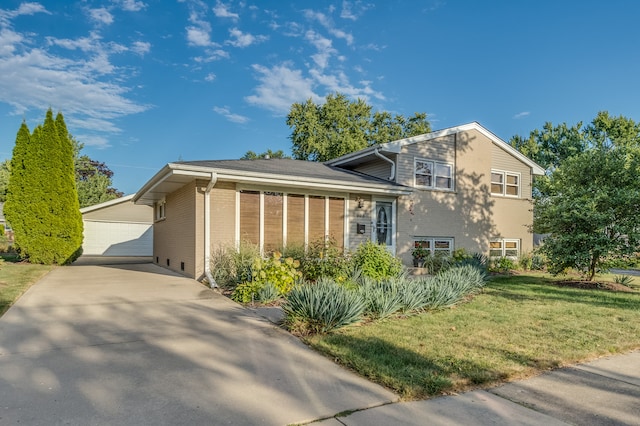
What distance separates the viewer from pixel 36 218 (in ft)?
45.6

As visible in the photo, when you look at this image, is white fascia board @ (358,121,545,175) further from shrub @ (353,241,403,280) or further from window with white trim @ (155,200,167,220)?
window with white trim @ (155,200,167,220)

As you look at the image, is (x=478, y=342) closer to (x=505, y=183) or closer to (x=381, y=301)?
(x=381, y=301)

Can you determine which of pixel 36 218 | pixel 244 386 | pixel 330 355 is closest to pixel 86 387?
pixel 244 386

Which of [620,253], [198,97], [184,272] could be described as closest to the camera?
[620,253]

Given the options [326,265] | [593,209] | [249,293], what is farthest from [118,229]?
[593,209]

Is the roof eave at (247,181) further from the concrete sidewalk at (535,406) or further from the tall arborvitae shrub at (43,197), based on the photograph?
the concrete sidewalk at (535,406)

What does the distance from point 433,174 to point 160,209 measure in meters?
10.7

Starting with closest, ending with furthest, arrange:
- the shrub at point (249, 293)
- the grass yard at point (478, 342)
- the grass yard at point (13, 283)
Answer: the grass yard at point (478, 342) → the grass yard at point (13, 283) → the shrub at point (249, 293)

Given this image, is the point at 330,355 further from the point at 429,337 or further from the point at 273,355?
the point at 429,337

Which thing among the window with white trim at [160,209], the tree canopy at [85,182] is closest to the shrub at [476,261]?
the window with white trim at [160,209]

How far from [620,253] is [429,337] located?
8189 mm

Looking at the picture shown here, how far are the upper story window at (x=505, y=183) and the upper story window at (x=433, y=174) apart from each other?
2457 mm

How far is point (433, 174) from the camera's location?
577 inches

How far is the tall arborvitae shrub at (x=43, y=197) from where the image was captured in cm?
1380
